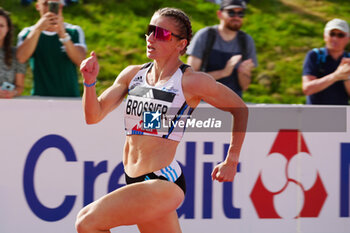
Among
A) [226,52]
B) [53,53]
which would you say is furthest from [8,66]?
[226,52]

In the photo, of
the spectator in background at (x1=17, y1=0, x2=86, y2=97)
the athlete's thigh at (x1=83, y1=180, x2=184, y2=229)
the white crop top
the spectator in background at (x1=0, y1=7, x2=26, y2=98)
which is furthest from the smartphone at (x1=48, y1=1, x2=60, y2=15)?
the athlete's thigh at (x1=83, y1=180, x2=184, y2=229)

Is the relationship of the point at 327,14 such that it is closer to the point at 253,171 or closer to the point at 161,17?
the point at 253,171

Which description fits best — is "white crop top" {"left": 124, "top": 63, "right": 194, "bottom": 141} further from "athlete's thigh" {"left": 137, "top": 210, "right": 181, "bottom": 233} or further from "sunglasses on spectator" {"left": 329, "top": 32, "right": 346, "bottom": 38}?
"sunglasses on spectator" {"left": 329, "top": 32, "right": 346, "bottom": 38}

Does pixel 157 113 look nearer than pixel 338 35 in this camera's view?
Yes

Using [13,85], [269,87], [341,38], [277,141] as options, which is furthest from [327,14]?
[13,85]

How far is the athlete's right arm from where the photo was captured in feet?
11.6

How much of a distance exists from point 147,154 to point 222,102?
22.5 inches

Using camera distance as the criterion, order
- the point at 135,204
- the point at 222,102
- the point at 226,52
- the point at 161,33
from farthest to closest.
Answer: the point at 226,52, the point at 222,102, the point at 161,33, the point at 135,204

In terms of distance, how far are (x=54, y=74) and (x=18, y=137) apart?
2.58 feet

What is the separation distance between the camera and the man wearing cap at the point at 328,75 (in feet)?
20.0

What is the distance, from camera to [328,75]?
611 centimetres

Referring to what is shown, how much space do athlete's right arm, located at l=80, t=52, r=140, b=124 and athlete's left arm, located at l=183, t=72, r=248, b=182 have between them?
399mm

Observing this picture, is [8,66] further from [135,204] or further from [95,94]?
[135,204]

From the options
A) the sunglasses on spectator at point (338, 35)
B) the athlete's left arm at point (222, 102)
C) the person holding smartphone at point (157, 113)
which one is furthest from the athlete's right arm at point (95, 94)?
the sunglasses on spectator at point (338, 35)
